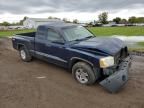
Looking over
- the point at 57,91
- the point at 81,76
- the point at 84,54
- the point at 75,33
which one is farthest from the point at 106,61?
the point at 75,33

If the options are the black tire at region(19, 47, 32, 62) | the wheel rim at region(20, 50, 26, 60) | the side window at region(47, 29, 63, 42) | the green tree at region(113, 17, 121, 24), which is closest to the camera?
the side window at region(47, 29, 63, 42)

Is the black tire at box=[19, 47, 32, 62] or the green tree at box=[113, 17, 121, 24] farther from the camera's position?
the green tree at box=[113, 17, 121, 24]

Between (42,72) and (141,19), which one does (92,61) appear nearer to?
(42,72)

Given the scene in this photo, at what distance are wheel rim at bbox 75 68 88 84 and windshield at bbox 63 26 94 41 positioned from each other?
1284 mm

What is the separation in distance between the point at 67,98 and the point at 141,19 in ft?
349

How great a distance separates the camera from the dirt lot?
5020 millimetres

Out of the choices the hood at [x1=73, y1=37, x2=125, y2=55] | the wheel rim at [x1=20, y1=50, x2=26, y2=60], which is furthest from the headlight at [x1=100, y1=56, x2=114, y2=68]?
the wheel rim at [x1=20, y1=50, x2=26, y2=60]

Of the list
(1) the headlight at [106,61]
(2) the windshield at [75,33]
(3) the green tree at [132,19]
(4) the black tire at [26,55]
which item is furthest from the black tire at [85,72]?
(3) the green tree at [132,19]

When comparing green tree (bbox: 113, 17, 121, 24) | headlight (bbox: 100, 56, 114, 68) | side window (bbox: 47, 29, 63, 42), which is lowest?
headlight (bbox: 100, 56, 114, 68)

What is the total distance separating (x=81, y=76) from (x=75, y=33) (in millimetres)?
1822

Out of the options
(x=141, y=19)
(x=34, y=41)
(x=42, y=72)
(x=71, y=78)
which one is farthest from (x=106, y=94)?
(x=141, y=19)

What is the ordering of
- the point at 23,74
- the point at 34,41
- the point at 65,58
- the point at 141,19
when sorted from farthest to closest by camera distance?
the point at 141,19
the point at 34,41
the point at 23,74
the point at 65,58

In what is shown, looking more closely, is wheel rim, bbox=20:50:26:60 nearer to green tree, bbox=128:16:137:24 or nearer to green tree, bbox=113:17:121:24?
green tree, bbox=128:16:137:24

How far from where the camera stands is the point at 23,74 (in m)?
7.53
